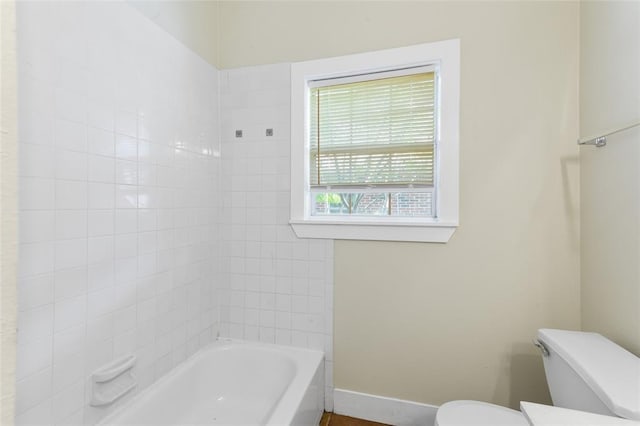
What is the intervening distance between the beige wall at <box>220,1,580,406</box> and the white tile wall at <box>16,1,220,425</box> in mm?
911

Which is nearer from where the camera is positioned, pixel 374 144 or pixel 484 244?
pixel 484 244

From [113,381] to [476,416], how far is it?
1536 millimetres

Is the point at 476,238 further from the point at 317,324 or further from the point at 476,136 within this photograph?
the point at 317,324

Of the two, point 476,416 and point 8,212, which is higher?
point 8,212

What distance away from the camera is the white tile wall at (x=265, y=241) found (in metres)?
1.80

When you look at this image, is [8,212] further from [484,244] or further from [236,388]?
[484,244]

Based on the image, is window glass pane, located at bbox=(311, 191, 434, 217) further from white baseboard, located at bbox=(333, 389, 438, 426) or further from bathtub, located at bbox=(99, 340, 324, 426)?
white baseboard, located at bbox=(333, 389, 438, 426)

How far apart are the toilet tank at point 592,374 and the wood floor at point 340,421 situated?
0.96m

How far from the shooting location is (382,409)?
5.49 feet

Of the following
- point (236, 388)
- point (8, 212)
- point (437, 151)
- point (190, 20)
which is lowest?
point (236, 388)

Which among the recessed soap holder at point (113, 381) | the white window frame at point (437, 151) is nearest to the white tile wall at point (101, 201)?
the recessed soap holder at point (113, 381)

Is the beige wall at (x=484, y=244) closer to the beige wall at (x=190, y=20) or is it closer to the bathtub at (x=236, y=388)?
the bathtub at (x=236, y=388)

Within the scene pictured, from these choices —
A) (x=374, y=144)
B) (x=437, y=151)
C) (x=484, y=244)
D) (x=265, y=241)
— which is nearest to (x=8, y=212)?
(x=265, y=241)

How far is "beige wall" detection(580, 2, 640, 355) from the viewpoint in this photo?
3.52 feet
